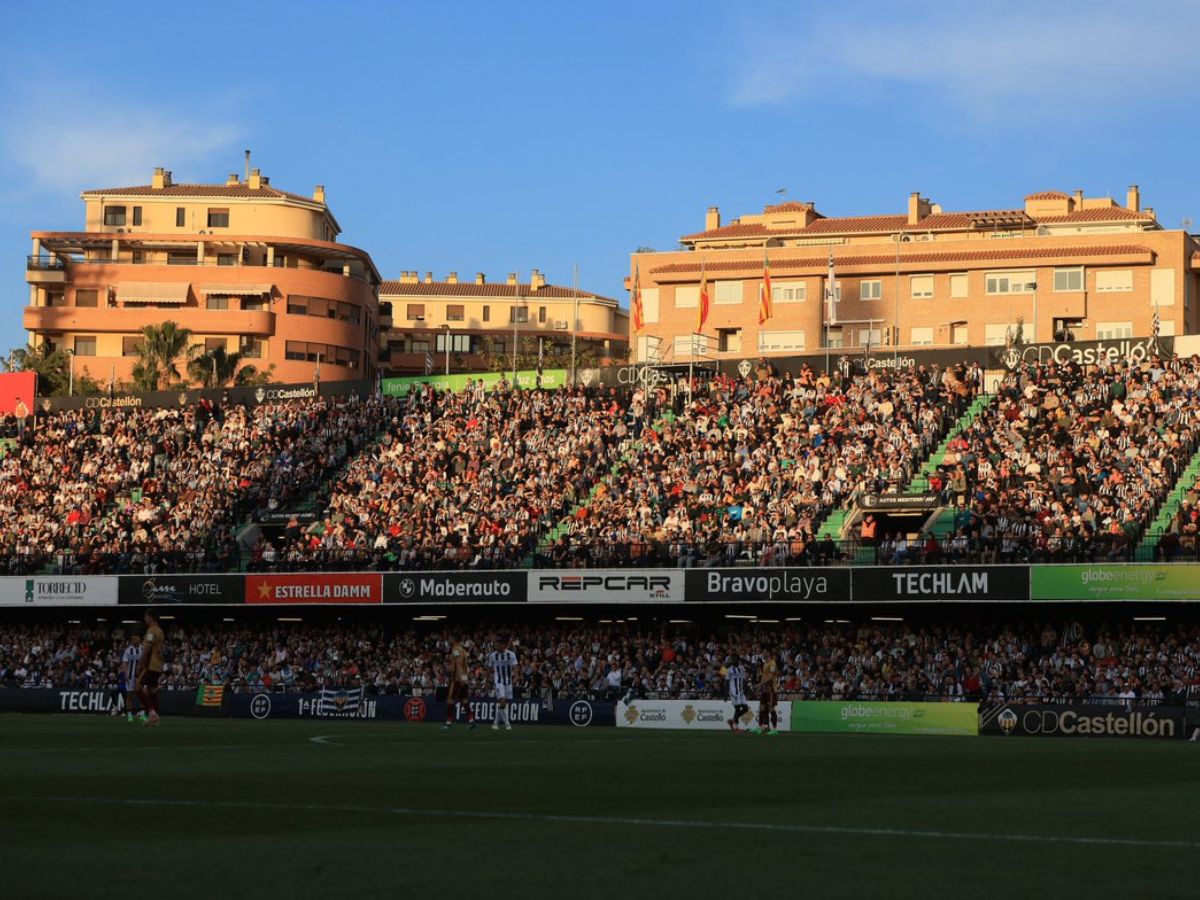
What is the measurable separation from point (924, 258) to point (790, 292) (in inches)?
306

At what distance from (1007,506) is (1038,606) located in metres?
2.73

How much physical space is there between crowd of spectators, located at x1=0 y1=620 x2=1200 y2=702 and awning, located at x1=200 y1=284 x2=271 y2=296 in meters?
52.6

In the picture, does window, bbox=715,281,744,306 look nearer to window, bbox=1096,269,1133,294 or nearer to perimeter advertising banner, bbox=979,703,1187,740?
window, bbox=1096,269,1133,294

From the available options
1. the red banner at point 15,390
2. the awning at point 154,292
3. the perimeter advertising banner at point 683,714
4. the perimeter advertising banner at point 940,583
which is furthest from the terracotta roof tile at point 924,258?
the perimeter advertising banner at point 683,714

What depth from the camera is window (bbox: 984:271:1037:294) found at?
309 feet

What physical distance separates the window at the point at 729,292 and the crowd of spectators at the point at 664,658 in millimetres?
46872

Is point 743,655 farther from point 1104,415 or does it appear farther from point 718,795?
point 718,795

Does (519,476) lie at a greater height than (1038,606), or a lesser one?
greater

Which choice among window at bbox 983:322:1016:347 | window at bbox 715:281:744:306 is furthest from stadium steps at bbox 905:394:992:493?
window at bbox 715:281:744:306

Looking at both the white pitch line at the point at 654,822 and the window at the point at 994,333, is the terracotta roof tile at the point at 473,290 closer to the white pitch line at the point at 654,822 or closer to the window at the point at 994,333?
the window at the point at 994,333

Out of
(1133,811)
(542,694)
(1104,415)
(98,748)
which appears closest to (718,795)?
(1133,811)

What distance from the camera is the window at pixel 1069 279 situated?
92.4 meters

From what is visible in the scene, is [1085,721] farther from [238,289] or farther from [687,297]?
[238,289]

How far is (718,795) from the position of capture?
14.9 metres
